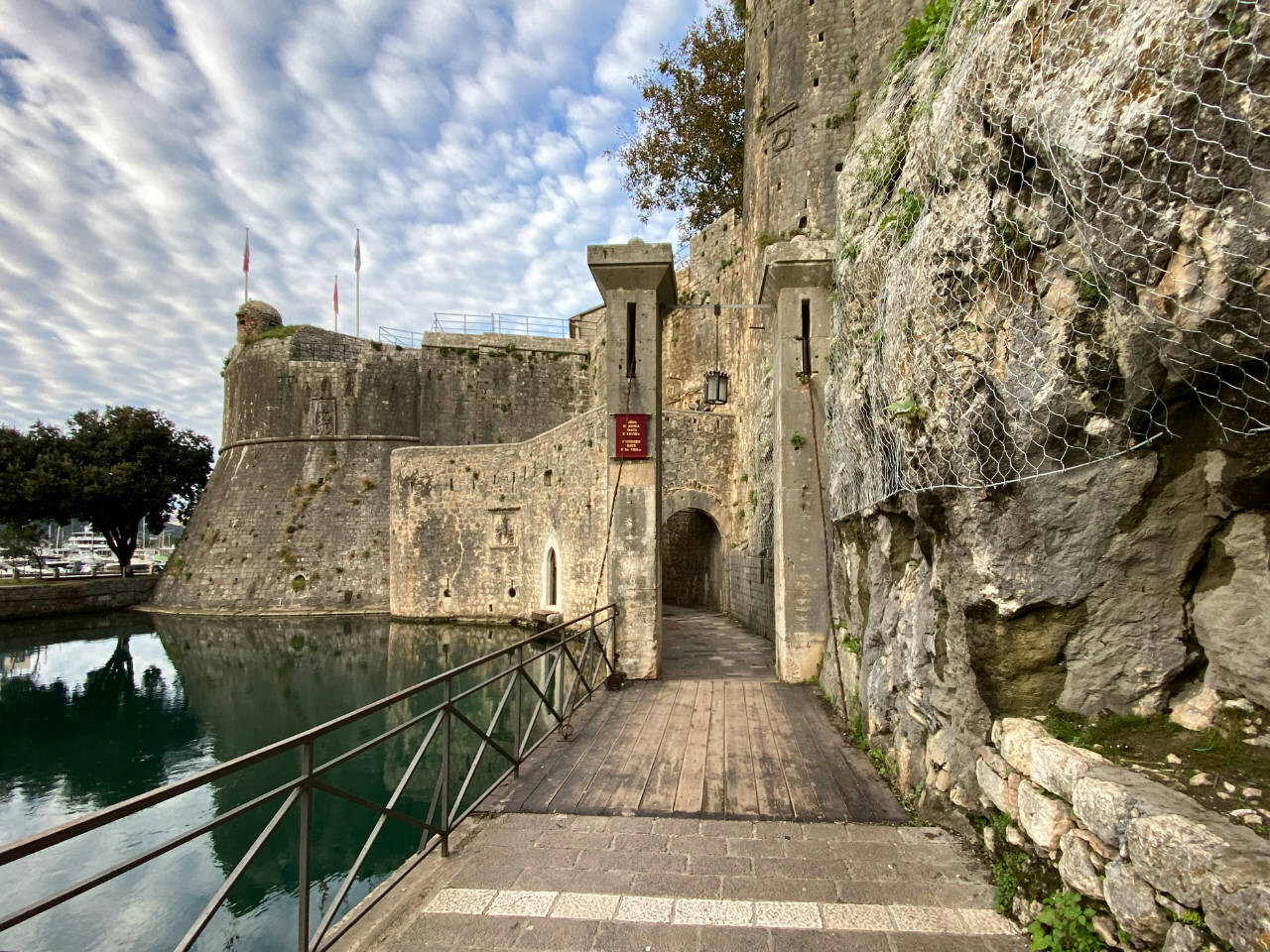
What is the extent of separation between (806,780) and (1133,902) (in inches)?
85.4

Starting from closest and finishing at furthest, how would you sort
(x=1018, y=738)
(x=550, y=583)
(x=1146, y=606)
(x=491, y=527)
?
(x=1146, y=606) → (x=1018, y=738) → (x=550, y=583) → (x=491, y=527)

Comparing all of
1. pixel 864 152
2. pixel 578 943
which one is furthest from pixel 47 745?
pixel 864 152

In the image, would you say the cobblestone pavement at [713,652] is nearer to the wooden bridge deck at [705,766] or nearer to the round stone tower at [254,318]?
the wooden bridge deck at [705,766]

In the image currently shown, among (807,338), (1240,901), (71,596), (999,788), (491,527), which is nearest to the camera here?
(1240,901)

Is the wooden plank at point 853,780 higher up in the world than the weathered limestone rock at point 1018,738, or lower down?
lower down

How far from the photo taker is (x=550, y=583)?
1519 cm

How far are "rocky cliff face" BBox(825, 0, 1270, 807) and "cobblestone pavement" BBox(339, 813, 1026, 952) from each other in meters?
0.52

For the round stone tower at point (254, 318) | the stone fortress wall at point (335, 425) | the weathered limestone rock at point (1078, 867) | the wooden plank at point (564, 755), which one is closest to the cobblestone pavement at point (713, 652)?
the wooden plank at point (564, 755)

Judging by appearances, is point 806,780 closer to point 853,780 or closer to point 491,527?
point 853,780

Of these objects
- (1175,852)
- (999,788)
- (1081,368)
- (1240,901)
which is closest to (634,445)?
(999,788)

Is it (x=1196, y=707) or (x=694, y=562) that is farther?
(x=694, y=562)

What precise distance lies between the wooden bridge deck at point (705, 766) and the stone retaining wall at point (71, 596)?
23.1m

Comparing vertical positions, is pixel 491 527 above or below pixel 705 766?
above

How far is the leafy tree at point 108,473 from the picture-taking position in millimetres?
23438
